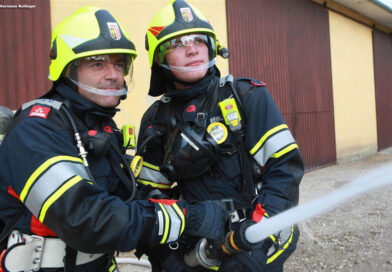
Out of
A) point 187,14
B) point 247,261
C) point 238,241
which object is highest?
point 187,14

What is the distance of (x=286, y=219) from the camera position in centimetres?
194

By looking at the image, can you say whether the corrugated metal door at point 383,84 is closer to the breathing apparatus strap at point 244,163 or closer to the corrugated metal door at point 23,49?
the corrugated metal door at point 23,49

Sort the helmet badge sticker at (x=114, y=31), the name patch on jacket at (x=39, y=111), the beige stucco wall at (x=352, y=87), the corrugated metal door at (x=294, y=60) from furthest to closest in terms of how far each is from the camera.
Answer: the beige stucco wall at (x=352, y=87) → the corrugated metal door at (x=294, y=60) → the helmet badge sticker at (x=114, y=31) → the name patch on jacket at (x=39, y=111)

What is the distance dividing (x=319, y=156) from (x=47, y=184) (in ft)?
32.7

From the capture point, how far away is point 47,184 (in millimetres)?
1509

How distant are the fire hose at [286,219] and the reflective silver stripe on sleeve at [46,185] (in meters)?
0.99

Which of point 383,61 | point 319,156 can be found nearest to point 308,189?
point 319,156

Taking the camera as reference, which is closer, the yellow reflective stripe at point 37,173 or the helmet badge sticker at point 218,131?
the yellow reflective stripe at point 37,173

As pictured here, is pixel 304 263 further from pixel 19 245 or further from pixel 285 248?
pixel 19 245

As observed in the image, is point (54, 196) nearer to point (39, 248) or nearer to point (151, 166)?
point (39, 248)

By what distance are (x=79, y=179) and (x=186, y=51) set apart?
1.26 m

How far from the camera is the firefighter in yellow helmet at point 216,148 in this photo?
80.7 inches

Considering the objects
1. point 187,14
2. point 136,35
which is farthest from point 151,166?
point 136,35

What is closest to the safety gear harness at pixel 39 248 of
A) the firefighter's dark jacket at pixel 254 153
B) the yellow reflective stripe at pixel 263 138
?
the firefighter's dark jacket at pixel 254 153
